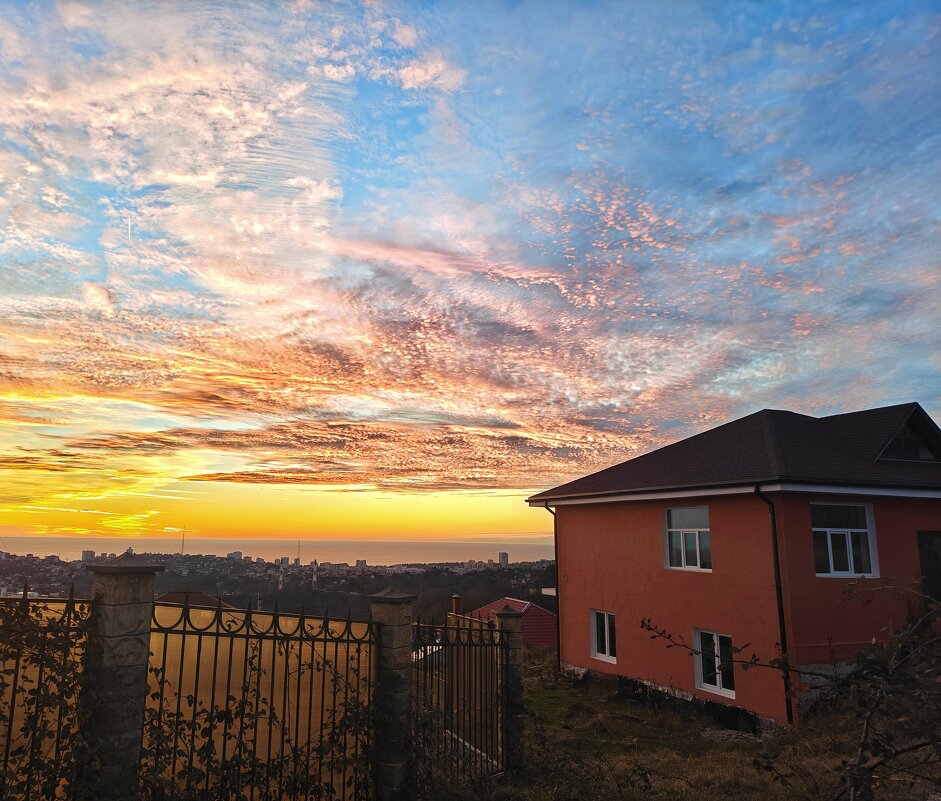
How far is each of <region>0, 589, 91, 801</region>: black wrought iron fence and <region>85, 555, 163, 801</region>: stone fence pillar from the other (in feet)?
0.39

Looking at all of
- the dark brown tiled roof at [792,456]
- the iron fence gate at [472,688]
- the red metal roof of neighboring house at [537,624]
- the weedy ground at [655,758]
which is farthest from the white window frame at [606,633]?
the red metal roof of neighboring house at [537,624]

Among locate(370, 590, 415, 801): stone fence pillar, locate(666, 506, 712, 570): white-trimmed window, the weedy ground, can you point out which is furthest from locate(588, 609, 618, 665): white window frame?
locate(370, 590, 415, 801): stone fence pillar

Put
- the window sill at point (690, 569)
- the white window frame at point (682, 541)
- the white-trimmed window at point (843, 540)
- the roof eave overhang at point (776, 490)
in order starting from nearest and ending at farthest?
the roof eave overhang at point (776, 490) < the white-trimmed window at point (843, 540) < the window sill at point (690, 569) < the white window frame at point (682, 541)

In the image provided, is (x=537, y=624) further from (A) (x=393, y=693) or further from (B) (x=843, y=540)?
(A) (x=393, y=693)

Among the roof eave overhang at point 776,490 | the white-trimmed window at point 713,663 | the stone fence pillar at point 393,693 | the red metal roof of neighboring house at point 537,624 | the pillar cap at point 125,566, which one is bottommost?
the red metal roof of neighboring house at point 537,624

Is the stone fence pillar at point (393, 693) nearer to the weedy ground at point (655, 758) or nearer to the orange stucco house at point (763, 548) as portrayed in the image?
the weedy ground at point (655, 758)

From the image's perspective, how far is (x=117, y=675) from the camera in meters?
5.01

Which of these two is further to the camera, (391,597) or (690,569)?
(690,569)

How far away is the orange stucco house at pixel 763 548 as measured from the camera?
41.7 ft

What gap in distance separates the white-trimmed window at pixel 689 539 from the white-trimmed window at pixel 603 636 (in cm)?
304

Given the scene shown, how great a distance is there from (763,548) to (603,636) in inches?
252

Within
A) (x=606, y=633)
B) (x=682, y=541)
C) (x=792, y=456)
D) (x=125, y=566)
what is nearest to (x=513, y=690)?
(x=125, y=566)

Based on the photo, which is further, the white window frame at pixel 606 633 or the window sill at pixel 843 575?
the white window frame at pixel 606 633

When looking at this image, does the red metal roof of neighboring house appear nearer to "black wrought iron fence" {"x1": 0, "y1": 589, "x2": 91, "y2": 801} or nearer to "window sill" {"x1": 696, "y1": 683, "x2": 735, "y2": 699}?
"window sill" {"x1": 696, "y1": 683, "x2": 735, "y2": 699}
